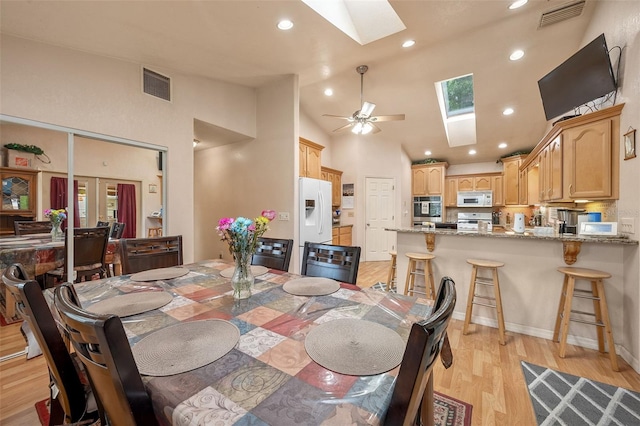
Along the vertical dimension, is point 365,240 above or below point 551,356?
above

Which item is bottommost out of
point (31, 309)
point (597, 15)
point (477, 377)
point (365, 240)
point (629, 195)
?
point (477, 377)

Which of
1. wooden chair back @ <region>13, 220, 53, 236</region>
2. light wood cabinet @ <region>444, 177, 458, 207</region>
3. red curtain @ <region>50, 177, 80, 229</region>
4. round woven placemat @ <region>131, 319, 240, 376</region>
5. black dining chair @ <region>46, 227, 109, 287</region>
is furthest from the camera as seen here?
light wood cabinet @ <region>444, 177, 458, 207</region>

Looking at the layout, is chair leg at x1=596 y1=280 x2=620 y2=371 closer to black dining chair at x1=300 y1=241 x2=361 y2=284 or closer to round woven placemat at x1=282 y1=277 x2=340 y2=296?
black dining chair at x1=300 y1=241 x2=361 y2=284

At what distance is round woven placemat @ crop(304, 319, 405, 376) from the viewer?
0.73 m

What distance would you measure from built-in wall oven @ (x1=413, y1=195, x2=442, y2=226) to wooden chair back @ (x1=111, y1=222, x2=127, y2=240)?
627 cm

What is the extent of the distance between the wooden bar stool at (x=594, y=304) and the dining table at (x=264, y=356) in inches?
67.9

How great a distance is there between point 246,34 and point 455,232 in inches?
119

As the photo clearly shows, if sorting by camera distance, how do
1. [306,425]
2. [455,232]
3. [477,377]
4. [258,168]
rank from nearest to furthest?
[306,425] < [477,377] < [455,232] < [258,168]

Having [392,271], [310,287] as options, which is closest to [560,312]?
[392,271]

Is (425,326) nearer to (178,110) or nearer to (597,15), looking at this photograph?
(178,110)

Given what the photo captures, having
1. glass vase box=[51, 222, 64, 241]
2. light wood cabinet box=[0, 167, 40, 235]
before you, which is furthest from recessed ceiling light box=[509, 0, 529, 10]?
glass vase box=[51, 222, 64, 241]

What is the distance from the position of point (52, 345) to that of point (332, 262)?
1.37 metres

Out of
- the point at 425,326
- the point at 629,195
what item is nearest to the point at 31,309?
the point at 425,326

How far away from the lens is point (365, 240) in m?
5.90
